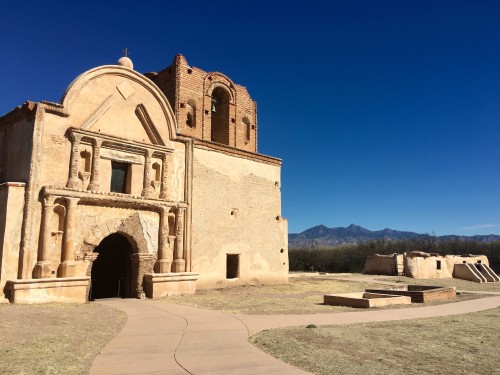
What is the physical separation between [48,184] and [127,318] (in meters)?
5.85

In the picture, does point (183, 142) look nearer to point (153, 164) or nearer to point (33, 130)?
point (153, 164)

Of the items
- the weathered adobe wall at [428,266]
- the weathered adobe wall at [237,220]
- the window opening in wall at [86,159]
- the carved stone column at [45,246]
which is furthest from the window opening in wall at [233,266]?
the weathered adobe wall at [428,266]

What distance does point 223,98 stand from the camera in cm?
2184

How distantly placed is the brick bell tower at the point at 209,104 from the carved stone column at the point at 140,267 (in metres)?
6.02

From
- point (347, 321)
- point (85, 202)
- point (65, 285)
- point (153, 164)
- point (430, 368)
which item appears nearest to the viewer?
point (430, 368)

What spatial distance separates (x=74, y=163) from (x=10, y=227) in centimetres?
279

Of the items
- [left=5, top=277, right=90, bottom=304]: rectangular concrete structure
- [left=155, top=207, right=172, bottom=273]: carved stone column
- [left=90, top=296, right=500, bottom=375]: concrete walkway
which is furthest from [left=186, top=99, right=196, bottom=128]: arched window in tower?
[left=90, top=296, right=500, bottom=375]: concrete walkway

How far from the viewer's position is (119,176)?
15.3 m

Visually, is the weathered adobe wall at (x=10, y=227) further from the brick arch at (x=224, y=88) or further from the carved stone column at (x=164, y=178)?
the brick arch at (x=224, y=88)

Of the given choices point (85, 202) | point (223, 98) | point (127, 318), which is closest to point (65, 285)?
point (85, 202)

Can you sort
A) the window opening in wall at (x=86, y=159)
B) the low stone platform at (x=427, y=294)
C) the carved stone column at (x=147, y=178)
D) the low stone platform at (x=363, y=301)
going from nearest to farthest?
the low stone platform at (x=363, y=301), the low stone platform at (x=427, y=294), the window opening in wall at (x=86, y=159), the carved stone column at (x=147, y=178)

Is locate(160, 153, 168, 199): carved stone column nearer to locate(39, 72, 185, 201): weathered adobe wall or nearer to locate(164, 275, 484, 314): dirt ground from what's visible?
locate(39, 72, 185, 201): weathered adobe wall

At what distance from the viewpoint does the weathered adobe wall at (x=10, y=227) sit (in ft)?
39.0

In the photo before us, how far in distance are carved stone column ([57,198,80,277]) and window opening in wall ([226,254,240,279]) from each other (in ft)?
24.9
